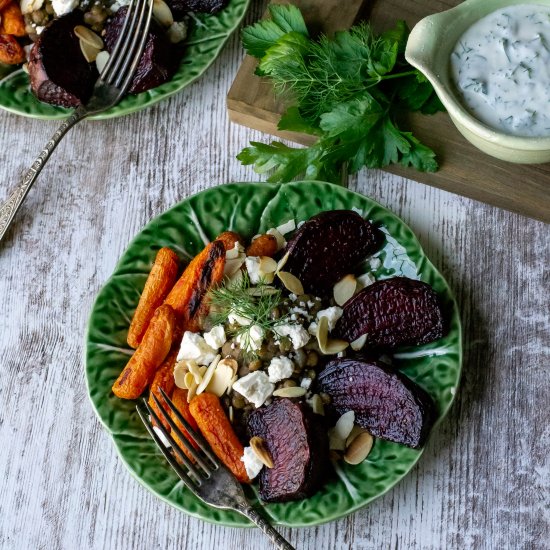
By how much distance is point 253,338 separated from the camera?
2035mm

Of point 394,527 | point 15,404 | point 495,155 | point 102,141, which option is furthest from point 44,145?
point 394,527

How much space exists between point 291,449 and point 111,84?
110 centimetres

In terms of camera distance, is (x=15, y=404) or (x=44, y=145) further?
(x=44, y=145)

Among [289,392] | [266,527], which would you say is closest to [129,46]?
[289,392]

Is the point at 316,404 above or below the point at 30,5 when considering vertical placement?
below

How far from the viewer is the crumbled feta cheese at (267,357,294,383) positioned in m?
2.01

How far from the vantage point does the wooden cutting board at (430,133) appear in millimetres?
2283

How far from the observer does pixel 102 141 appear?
2.52 m

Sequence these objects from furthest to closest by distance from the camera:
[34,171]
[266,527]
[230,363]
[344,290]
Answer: [34,171], [344,290], [230,363], [266,527]

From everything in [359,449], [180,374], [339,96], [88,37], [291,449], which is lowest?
[359,449]

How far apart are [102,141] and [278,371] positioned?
93 cm

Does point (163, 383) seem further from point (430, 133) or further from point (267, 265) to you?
point (430, 133)

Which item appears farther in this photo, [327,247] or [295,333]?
[327,247]

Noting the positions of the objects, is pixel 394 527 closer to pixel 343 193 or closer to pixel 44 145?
pixel 343 193
